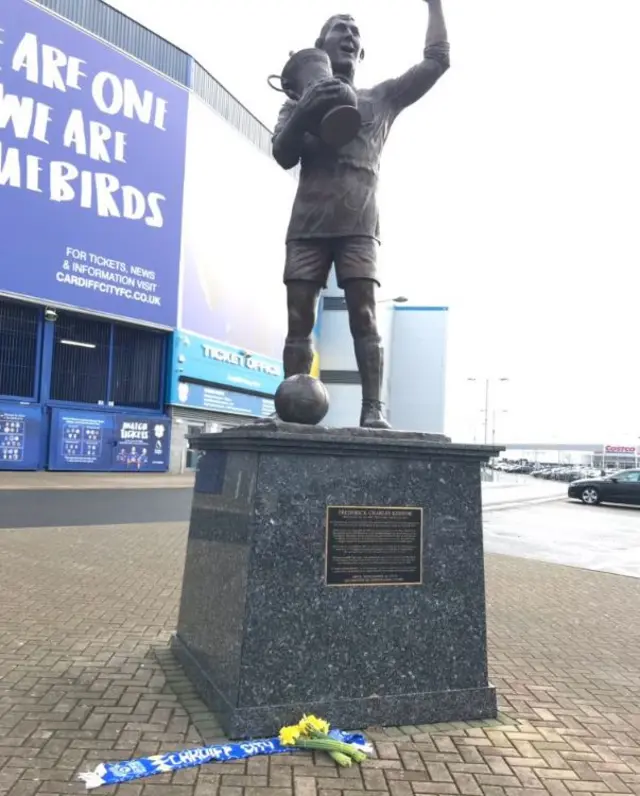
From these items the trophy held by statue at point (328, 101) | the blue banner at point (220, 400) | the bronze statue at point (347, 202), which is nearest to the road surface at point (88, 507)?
the bronze statue at point (347, 202)

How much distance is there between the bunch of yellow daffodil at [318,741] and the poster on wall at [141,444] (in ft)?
64.5

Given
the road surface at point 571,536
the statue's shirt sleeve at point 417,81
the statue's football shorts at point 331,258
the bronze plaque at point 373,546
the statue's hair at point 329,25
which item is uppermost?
the statue's hair at point 329,25

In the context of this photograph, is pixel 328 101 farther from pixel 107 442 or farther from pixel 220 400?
pixel 220 400

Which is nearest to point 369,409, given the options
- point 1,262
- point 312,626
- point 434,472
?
point 434,472

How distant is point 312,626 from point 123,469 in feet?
64.7

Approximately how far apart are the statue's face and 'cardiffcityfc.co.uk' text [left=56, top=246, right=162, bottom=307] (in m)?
17.6

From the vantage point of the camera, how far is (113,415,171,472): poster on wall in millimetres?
21906

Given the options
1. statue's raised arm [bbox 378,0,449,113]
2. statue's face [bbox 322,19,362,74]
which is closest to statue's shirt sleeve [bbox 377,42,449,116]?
statue's raised arm [bbox 378,0,449,113]

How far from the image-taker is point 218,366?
2553 cm

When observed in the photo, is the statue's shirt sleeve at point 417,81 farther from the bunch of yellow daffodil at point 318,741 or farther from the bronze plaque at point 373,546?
the bunch of yellow daffodil at point 318,741

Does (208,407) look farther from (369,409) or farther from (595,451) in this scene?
(595,451)

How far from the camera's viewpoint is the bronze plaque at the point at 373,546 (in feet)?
11.0

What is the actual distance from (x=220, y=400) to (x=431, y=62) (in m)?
22.4

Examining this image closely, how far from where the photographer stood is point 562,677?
435cm
